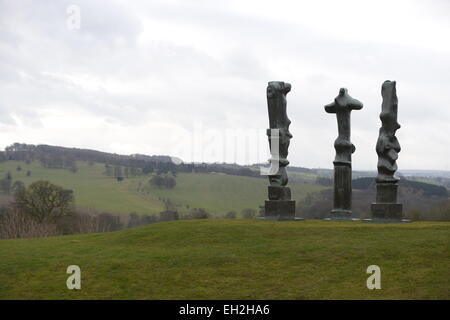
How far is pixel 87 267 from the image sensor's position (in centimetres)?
1931

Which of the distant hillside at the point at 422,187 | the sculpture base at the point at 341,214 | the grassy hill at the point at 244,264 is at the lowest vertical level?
the grassy hill at the point at 244,264

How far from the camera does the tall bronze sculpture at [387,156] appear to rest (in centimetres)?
2870

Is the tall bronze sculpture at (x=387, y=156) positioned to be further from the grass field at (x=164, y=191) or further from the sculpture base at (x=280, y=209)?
the grass field at (x=164, y=191)

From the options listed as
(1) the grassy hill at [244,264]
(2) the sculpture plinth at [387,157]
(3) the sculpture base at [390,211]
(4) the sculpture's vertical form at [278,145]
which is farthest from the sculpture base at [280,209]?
(1) the grassy hill at [244,264]

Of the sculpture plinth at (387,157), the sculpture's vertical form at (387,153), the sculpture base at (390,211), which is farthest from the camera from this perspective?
the sculpture's vertical form at (387,153)

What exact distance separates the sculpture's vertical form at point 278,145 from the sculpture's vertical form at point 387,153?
4.31m

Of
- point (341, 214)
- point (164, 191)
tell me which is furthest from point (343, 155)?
point (164, 191)

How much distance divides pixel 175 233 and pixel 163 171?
395 ft

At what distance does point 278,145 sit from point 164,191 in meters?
101

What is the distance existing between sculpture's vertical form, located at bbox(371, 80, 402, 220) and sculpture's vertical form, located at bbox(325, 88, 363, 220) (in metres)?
1.57

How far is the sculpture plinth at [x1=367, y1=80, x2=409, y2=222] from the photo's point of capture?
28.7 m

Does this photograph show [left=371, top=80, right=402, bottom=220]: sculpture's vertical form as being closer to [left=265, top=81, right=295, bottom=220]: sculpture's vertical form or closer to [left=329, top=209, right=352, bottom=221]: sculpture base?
[left=329, top=209, right=352, bottom=221]: sculpture base

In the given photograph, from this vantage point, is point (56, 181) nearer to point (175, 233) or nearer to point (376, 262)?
point (175, 233)

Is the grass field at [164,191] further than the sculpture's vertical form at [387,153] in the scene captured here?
Yes
